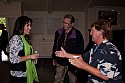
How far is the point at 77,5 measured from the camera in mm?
7496

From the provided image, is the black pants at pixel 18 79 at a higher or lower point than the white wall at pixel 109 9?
lower

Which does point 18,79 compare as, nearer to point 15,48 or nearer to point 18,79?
point 18,79

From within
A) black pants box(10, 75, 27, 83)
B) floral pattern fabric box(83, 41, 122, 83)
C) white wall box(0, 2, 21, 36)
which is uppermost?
white wall box(0, 2, 21, 36)

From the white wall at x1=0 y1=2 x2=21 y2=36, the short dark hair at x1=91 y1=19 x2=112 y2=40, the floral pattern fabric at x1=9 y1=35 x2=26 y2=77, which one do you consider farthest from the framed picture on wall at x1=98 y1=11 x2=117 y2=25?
the short dark hair at x1=91 y1=19 x2=112 y2=40

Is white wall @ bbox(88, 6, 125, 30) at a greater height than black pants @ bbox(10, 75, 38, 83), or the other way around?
white wall @ bbox(88, 6, 125, 30)

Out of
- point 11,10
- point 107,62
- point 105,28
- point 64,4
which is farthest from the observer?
point 64,4

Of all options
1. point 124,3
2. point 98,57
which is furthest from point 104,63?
point 124,3

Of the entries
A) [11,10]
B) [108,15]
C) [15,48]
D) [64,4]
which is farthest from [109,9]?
[15,48]

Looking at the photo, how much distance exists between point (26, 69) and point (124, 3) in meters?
5.89

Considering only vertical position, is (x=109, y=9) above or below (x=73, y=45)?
above

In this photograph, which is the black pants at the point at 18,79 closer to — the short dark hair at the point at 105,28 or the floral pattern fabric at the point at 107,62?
the floral pattern fabric at the point at 107,62

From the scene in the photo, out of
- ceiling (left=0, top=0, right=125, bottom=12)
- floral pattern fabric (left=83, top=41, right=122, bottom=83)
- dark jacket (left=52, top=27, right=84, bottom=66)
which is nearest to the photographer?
floral pattern fabric (left=83, top=41, right=122, bottom=83)

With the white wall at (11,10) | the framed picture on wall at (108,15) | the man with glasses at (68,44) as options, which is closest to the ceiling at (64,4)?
the white wall at (11,10)

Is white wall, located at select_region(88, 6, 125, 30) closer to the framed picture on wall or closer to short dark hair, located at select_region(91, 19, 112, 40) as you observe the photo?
the framed picture on wall
